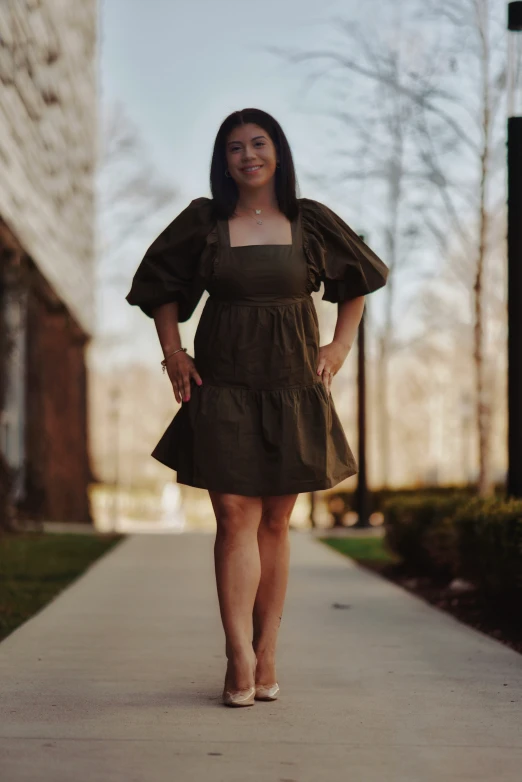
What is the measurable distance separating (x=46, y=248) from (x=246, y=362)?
10.1 metres

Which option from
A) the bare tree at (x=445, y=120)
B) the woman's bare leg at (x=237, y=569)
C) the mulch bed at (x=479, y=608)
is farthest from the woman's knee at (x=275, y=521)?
the bare tree at (x=445, y=120)

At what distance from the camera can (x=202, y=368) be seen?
4340 mm

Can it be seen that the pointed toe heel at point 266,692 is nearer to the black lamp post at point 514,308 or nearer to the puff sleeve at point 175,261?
the puff sleeve at point 175,261

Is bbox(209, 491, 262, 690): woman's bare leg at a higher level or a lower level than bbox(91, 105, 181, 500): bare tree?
lower

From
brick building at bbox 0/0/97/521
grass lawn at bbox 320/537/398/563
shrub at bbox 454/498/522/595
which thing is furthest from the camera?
grass lawn at bbox 320/537/398/563

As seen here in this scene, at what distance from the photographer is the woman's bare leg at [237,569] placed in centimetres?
414

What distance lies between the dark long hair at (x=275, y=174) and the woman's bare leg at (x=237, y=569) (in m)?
1.02

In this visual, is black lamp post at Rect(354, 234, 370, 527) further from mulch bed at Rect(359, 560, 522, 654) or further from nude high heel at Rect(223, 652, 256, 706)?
nude high heel at Rect(223, 652, 256, 706)

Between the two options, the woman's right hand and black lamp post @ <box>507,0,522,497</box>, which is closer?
the woman's right hand

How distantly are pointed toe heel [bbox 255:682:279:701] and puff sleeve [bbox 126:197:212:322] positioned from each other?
4.51 ft

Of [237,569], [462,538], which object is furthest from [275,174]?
[462,538]

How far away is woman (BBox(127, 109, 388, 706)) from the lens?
4199 millimetres

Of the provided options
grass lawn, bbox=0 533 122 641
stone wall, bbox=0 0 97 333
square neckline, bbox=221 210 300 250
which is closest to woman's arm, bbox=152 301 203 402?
square neckline, bbox=221 210 300 250

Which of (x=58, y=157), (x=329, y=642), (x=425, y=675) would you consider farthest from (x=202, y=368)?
(x=58, y=157)
